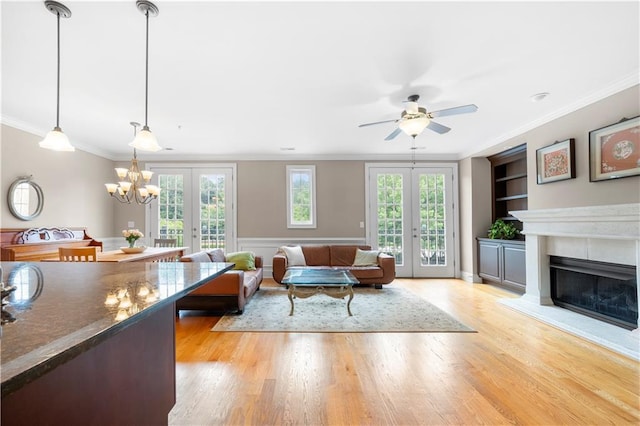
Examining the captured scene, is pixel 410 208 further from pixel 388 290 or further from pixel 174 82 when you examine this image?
pixel 174 82

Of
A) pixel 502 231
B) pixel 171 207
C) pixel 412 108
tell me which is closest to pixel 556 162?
pixel 502 231

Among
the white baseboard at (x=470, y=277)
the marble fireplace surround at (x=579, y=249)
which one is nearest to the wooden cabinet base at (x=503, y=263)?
the white baseboard at (x=470, y=277)

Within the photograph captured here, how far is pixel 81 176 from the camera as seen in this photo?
16.7 feet

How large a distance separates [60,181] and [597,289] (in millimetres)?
7570

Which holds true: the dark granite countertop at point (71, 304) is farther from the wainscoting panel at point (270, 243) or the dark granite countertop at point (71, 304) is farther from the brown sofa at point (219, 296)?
the wainscoting panel at point (270, 243)

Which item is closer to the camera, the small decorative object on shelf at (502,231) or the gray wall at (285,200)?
the small decorative object on shelf at (502,231)

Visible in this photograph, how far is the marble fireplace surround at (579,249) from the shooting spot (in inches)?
108

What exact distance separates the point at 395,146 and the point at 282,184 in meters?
2.39

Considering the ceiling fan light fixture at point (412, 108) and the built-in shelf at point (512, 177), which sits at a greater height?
the ceiling fan light fixture at point (412, 108)

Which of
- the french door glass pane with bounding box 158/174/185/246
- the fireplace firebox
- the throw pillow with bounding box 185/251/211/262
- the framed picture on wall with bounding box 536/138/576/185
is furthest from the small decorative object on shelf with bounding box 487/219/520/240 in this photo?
the french door glass pane with bounding box 158/174/185/246

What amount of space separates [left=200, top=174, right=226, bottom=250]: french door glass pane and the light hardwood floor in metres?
3.05

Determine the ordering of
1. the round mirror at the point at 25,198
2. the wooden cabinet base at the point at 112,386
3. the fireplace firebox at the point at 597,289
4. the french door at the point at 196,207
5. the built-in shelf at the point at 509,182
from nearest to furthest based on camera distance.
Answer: the wooden cabinet base at the point at 112,386, the fireplace firebox at the point at 597,289, the round mirror at the point at 25,198, the built-in shelf at the point at 509,182, the french door at the point at 196,207

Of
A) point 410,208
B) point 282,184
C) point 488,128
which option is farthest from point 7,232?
point 488,128

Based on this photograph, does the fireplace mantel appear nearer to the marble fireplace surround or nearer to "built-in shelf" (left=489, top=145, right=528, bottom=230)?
the marble fireplace surround
